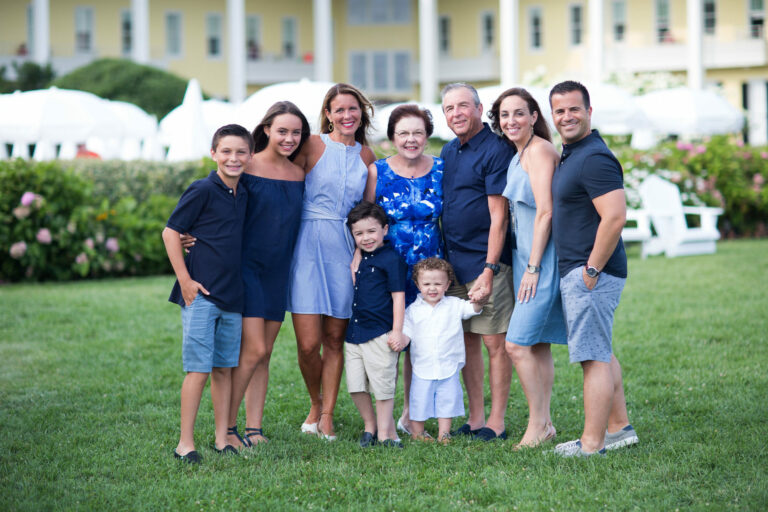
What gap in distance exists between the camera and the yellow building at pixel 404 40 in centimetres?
3284

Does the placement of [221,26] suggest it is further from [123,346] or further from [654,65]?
[123,346]

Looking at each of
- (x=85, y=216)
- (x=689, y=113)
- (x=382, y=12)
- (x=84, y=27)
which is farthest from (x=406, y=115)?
(x=382, y=12)

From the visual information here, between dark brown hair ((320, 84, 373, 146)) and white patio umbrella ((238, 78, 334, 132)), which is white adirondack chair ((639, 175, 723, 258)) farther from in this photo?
dark brown hair ((320, 84, 373, 146))

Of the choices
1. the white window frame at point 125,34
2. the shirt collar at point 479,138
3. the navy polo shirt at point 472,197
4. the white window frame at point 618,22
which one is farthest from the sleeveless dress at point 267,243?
Result: the white window frame at point 618,22

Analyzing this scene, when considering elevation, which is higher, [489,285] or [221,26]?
[221,26]

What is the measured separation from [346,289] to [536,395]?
4.16ft

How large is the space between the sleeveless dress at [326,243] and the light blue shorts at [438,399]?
0.63 metres

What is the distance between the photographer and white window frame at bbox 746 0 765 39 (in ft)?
112

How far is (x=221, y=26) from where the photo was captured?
37.0 m

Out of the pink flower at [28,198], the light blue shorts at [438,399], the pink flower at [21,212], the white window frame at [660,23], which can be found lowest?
the light blue shorts at [438,399]

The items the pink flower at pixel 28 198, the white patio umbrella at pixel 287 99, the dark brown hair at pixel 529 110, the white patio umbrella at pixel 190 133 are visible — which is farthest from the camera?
the white patio umbrella at pixel 190 133

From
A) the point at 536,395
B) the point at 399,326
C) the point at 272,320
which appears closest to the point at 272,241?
the point at 272,320

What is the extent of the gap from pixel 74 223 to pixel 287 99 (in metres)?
4.00

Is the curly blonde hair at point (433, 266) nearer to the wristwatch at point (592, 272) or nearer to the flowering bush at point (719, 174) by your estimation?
the wristwatch at point (592, 272)
